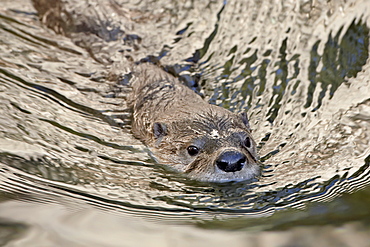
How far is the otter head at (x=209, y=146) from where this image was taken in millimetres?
3834

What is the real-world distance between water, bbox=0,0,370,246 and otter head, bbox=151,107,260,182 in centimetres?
9

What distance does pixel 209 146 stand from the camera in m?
4.01

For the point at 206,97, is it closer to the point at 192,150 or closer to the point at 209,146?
the point at 192,150

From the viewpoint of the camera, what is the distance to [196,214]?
348 cm

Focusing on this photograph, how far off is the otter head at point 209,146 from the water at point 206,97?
0.09 meters

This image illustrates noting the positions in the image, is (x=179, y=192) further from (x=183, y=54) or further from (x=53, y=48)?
(x=53, y=48)

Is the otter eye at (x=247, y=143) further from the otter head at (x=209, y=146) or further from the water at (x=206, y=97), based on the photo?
the water at (x=206, y=97)

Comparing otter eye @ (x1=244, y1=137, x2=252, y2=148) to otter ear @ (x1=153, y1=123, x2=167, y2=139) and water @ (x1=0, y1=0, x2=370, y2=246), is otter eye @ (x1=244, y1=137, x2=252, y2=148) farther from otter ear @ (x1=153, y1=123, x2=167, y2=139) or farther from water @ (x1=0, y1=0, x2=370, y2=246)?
otter ear @ (x1=153, y1=123, x2=167, y2=139)

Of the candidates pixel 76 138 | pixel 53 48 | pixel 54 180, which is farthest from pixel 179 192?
pixel 53 48

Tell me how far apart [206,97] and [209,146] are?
1467mm

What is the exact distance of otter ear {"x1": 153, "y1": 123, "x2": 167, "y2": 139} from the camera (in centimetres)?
449

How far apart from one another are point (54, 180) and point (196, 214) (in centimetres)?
94

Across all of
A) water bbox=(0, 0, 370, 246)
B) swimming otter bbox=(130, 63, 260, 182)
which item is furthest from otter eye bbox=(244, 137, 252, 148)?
water bbox=(0, 0, 370, 246)

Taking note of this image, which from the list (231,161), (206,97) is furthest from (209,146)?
(206,97)
